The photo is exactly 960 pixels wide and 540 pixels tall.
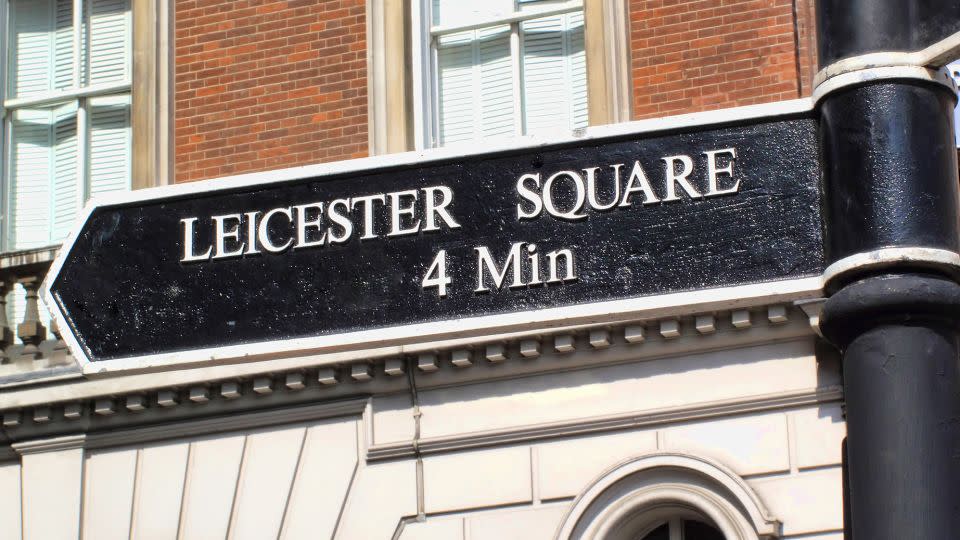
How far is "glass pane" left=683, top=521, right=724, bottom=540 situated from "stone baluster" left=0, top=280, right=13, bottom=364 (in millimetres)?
4871

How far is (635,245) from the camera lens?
26.6ft

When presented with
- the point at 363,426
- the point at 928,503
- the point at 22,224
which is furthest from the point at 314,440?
the point at 928,503

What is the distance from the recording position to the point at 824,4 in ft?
21.0

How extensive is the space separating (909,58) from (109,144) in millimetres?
8089

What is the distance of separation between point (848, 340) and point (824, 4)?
1253mm

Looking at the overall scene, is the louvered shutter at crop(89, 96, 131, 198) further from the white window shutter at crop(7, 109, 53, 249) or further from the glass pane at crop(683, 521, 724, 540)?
the glass pane at crop(683, 521, 724, 540)

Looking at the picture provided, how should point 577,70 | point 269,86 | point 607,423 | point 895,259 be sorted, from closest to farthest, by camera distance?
point 895,259 < point 607,423 < point 577,70 < point 269,86

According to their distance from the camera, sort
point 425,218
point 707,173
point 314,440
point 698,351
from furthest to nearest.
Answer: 1. point 314,440
2. point 698,351
3. point 425,218
4. point 707,173

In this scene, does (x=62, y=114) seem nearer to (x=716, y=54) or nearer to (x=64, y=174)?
(x=64, y=174)

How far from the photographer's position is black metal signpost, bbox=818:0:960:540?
19.0ft

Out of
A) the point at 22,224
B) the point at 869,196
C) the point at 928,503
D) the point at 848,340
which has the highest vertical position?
the point at 22,224

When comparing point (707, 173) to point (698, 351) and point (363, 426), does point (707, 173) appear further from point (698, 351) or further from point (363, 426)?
point (363, 426)

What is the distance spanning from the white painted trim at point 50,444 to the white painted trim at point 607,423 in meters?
2.09

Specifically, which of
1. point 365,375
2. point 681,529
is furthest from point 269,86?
point 681,529
